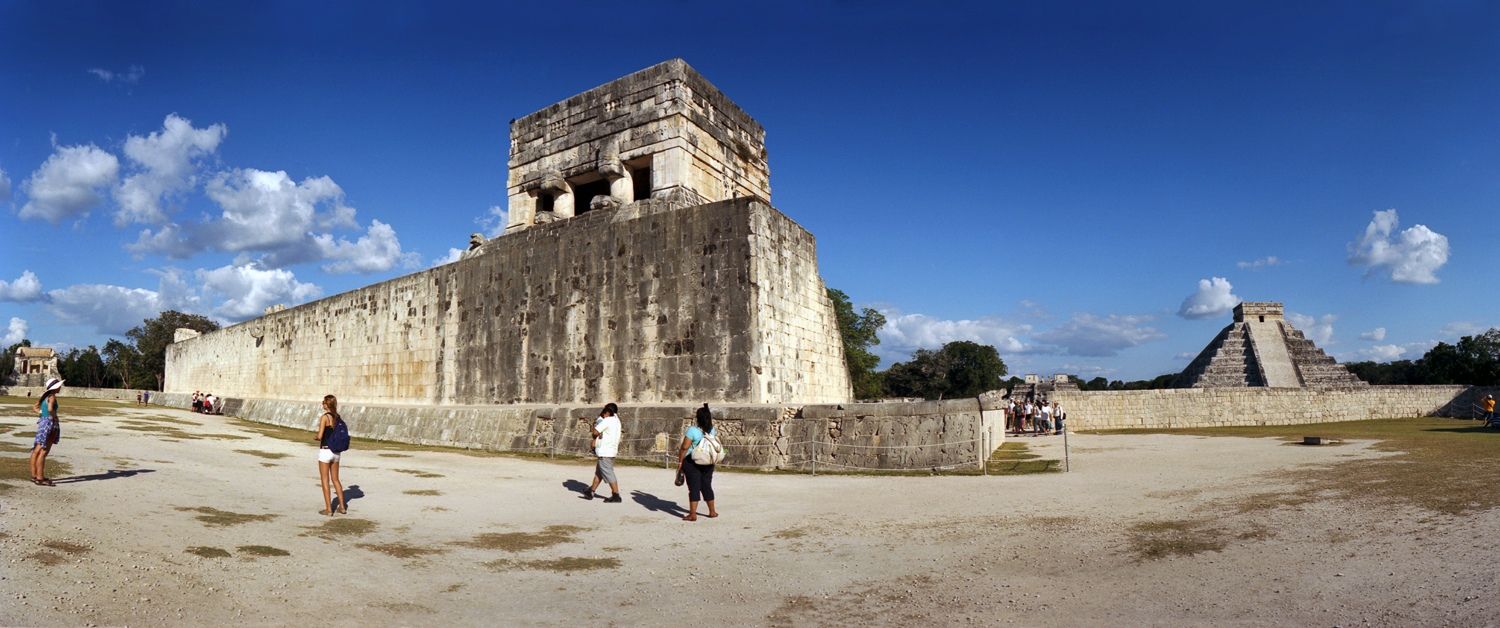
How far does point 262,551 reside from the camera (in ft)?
17.4

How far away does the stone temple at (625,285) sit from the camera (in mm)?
12469

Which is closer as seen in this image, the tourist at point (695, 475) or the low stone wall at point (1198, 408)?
the tourist at point (695, 475)

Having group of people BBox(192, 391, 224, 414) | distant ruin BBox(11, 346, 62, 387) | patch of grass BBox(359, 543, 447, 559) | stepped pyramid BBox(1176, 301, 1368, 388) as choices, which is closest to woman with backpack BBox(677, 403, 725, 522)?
patch of grass BBox(359, 543, 447, 559)

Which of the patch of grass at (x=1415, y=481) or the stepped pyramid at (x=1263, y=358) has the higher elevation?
the stepped pyramid at (x=1263, y=358)

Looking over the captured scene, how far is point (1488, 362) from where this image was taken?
4238 centimetres

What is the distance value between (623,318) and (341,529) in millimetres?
7444

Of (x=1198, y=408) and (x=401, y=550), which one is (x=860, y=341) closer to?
(x=1198, y=408)

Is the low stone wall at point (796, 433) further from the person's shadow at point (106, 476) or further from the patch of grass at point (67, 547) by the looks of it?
the patch of grass at point (67, 547)

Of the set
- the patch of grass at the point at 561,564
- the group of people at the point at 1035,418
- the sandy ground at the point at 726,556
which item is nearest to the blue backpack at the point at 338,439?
the sandy ground at the point at 726,556

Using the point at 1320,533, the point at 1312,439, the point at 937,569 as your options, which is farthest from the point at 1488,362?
the point at 937,569

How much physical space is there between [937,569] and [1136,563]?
1420 mm

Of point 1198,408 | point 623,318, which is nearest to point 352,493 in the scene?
point 623,318

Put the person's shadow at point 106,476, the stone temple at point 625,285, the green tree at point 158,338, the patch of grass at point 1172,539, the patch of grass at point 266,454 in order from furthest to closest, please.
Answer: the green tree at point 158,338
the stone temple at point 625,285
the patch of grass at point 266,454
the person's shadow at point 106,476
the patch of grass at point 1172,539

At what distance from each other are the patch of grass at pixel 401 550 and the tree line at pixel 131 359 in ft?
168
